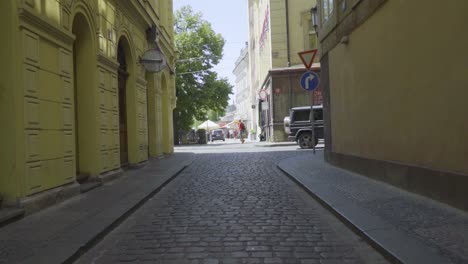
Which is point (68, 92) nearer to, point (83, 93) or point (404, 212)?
point (83, 93)

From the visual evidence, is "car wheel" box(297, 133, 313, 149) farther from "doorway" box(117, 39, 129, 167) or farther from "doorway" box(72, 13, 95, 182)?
"doorway" box(72, 13, 95, 182)

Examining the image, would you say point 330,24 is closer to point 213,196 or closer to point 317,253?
point 213,196

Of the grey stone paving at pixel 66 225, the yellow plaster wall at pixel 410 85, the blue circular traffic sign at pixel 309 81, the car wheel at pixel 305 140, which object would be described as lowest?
the grey stone paving at pixel 66 225

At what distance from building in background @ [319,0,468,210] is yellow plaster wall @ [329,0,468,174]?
0.5 inches

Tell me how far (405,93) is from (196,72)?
35.8 metres

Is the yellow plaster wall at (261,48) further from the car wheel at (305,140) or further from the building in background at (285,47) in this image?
the car wheel at (305,140)

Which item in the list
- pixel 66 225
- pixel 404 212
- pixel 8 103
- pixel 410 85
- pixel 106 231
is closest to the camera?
pixel 106 231

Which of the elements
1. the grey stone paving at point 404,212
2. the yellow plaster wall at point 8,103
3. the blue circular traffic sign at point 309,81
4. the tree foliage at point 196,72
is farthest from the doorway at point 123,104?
the tree foliage at point 196,72

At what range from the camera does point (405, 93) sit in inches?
311

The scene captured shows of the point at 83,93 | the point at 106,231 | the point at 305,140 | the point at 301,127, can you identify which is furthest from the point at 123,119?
the point at 305,140

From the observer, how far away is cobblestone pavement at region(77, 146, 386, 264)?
4910 millimetres

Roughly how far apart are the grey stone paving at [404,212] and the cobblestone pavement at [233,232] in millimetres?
414

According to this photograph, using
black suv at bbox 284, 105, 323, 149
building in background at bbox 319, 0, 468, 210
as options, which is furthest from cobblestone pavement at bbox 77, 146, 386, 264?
black suv at bbox 284, 105, 323, 149

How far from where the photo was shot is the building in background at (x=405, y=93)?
244 inches
